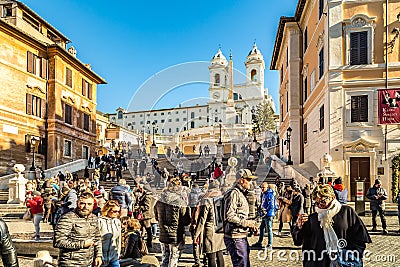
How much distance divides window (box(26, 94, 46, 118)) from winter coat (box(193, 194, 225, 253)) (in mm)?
28021

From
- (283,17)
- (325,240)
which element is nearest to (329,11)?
(283,17)

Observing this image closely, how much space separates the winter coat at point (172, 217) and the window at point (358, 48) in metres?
17.2

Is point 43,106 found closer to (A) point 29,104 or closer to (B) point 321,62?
(A) point 29,104

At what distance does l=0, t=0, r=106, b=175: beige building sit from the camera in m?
30.1

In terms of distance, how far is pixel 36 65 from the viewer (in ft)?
110

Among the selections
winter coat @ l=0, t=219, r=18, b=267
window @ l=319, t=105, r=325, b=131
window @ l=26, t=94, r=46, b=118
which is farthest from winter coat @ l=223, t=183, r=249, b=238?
window @ l=26, t=94, r=46, b=118

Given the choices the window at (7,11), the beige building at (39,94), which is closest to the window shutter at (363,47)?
the beige building at (39,94)

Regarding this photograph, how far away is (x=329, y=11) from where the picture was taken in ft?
73.5

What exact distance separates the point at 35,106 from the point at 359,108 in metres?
23.5

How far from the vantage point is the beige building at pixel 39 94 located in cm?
3008

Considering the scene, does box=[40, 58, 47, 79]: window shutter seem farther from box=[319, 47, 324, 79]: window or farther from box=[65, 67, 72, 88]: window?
box=[319, 47, 324, 79]: window

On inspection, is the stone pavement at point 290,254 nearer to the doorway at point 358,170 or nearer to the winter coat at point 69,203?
the winter coat at point 69,203

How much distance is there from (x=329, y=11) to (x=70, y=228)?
20.5m

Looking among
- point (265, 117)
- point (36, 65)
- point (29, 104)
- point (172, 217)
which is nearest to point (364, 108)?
point (172, 217)
